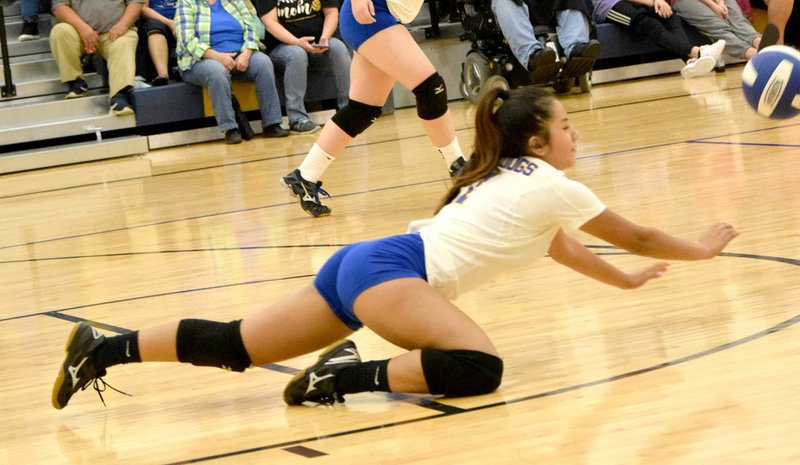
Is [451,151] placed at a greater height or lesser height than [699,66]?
greater

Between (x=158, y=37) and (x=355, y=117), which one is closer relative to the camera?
(x=355, y=117)

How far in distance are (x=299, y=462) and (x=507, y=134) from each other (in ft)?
3.12

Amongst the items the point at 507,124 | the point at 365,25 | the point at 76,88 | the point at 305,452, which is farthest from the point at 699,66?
the point at 305,452

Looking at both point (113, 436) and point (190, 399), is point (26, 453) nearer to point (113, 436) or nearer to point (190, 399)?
point (113, 436)

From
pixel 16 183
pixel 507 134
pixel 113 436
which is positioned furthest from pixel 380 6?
pixel 16 183

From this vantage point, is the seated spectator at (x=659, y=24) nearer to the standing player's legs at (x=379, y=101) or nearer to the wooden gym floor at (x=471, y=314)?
the wooden gym floor at (x=471, y=314)

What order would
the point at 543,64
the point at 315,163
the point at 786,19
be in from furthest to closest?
the point at 786,19, the point at 543,64, the point at 315,163

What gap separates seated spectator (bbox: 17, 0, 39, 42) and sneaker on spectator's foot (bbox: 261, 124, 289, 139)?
2423 mm

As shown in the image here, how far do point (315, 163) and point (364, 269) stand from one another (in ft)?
9.03

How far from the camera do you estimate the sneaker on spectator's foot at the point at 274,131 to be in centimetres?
930

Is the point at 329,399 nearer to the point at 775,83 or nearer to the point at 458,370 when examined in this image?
the point at 458,370

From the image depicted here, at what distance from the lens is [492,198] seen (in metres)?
2.74

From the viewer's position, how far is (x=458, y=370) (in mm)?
2594

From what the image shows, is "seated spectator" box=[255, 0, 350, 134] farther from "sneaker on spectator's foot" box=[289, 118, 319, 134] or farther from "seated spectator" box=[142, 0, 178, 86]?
"seated spectator" box=[142, 0, 178, 86]
